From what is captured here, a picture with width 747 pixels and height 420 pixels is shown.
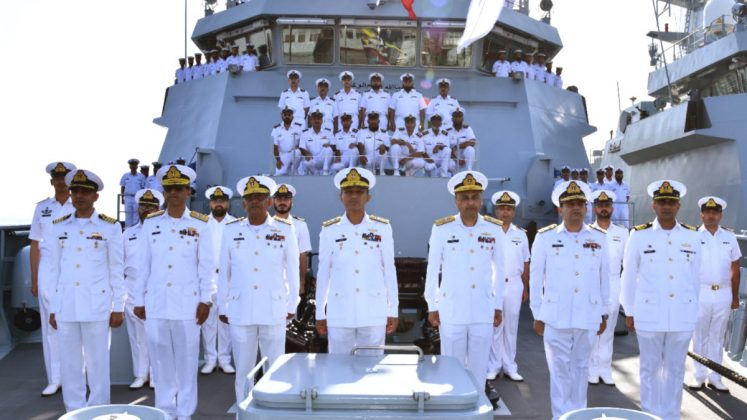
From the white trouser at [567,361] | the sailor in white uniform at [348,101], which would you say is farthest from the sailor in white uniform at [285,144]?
the white trouser at [567,361]

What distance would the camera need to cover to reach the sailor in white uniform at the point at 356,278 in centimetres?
409

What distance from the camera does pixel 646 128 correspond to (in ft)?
51.7

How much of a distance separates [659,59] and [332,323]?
1704 cm

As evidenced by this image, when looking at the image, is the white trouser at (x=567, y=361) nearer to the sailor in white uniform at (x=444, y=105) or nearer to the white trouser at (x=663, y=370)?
the white trouser at (x=663, y=370)

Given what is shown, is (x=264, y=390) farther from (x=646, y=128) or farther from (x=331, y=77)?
(x=646, y=128)

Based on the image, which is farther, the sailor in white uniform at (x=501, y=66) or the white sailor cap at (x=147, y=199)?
the sailor in white uniform at (x=501, y=66)

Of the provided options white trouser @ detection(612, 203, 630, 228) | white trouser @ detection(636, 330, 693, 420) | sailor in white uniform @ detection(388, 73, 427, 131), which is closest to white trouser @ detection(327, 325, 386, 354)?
white trouser @ detection(636, 330, 693, 420)

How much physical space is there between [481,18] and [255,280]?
7.10 meters

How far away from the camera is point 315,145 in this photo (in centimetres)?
912

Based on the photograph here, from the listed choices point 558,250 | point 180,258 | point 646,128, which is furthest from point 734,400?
point 646,128

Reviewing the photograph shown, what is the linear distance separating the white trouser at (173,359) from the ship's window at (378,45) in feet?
26.4

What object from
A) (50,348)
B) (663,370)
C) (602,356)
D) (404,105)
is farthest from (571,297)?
(404,105)

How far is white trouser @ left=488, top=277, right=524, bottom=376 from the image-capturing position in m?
5.73

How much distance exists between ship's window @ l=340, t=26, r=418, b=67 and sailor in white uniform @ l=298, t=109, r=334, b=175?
270 centimetres
